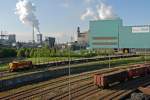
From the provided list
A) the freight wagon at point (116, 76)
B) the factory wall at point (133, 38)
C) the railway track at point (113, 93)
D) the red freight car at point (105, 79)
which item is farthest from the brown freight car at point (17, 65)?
the factory wall at point (133, 38)

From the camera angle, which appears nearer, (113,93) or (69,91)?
(69,91)

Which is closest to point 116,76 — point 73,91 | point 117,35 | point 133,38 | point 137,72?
point 73,91

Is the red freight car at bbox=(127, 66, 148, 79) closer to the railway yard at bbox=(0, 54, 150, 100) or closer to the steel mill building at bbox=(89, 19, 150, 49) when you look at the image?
the railway yard at bbox=(0, 54, 150, 100)

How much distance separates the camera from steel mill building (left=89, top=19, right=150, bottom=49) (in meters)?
156

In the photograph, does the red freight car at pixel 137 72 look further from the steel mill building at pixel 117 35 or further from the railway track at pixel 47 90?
the steel mill building at pixel 117 35

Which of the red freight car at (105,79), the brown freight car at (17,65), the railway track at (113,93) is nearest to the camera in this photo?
the railway track at (113,93)

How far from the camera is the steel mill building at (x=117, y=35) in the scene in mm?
156375

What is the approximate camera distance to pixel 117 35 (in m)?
162

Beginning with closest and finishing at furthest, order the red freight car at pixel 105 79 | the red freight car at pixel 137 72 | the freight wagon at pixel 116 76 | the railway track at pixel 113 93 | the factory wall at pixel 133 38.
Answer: the railway track at pixel 113 93 → the red freight car at pixel 105 79 → the freight wagon at pixel 116 76 → the red freight car at pixel 137 72 → the factory wall at pixel 133 38

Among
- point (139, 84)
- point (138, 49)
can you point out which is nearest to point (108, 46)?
point (138, 49)

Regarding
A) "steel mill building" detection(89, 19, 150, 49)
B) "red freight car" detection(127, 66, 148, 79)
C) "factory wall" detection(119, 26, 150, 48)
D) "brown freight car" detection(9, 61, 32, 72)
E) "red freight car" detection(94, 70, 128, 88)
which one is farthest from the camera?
"steel mill building" detection(89, 19, 150, 49)

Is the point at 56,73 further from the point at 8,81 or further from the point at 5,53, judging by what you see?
the point at 5,53

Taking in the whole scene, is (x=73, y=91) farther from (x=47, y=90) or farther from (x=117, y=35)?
(x=117, y=35)

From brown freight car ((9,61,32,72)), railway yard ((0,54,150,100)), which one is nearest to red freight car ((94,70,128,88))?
railway yard ((0,54,150,100))
